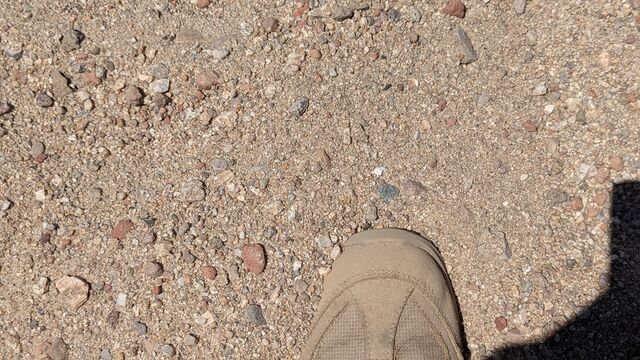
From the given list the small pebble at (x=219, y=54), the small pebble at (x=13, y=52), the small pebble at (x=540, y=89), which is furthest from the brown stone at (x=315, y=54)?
the small pebble at (x=13, y=52)

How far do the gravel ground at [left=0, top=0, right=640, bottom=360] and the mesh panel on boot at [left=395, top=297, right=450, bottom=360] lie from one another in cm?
17

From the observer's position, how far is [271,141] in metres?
2.10

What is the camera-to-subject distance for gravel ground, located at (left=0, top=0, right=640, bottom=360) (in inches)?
76.5

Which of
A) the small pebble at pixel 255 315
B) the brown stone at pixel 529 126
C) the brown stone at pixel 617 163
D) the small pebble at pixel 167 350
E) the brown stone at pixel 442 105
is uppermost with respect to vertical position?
the brown stone at pixel 442 105

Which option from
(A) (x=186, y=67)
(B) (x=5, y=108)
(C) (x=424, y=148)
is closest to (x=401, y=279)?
(C) (x=424, y=148)

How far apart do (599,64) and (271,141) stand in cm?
144

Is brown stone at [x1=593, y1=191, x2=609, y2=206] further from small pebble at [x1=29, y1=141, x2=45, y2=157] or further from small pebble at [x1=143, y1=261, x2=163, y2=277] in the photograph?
small pebble at [x1=29, y1=141, x2=45, y2=157]

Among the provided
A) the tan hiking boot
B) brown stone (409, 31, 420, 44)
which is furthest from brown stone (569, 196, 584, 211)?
brown stone (409, 31, 420, 44)

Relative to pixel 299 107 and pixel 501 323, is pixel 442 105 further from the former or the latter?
pixel 501 323

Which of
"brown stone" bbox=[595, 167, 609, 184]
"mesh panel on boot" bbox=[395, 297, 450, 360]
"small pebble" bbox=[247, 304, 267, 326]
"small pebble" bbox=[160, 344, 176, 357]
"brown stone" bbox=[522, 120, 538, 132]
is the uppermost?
"brown stone" bbox=[522, 120, 538, 132]

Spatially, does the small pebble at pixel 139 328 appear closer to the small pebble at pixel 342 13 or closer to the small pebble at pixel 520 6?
the small pebble at pixel 342 13

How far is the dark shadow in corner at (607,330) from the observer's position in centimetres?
195

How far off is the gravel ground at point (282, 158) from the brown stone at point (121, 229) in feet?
0.04

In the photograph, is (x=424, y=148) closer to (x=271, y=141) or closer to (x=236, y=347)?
(x=271, y=141)
